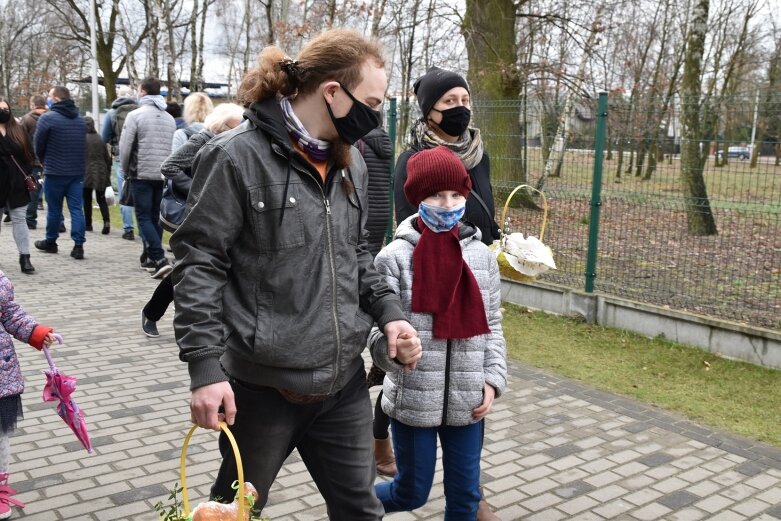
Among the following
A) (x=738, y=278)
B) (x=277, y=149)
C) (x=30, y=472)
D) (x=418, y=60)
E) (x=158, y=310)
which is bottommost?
(x=30, y=472)

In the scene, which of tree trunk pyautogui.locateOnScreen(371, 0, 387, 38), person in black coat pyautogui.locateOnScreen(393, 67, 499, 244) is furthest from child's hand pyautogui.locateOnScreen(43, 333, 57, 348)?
tree trunk pyautogui.locateOnScreen(371, 0, 387, 38)

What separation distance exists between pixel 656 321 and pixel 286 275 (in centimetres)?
513

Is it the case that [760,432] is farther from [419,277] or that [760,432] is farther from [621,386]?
[419,277]

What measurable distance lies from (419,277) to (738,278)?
472cm

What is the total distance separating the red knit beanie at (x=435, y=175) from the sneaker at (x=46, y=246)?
9.36 meters

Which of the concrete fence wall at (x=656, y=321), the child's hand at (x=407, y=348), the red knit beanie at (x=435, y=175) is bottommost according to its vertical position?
the concrete fence wall at (x=656, y=321)

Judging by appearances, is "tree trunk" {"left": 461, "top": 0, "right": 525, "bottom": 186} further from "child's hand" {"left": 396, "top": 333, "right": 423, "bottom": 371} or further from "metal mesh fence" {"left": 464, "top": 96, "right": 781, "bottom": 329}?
"child's hand" {"left": 396, "top": 333, "right": 423, "bottom": 371}

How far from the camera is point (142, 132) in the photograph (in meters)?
9.59

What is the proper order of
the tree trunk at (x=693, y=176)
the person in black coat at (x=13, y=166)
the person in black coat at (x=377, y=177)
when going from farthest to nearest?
the person in black coat at (x=13, y=166) < the tree trunk at (x=693, y=176) < the person in black coat at (x=377, y=177)

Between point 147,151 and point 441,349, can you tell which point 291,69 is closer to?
point 441,349

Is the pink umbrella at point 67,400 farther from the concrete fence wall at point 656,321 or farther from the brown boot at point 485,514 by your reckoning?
the concrete fence wall at point 656,321


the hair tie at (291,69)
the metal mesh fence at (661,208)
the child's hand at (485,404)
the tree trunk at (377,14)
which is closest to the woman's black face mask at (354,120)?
the hair tie at (291,69)

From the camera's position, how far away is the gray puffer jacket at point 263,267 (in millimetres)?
2258

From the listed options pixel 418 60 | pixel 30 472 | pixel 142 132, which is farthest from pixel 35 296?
pixel 418 60
